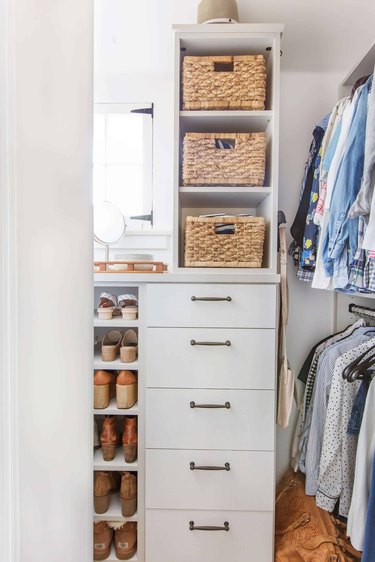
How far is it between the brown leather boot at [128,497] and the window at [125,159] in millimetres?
1126

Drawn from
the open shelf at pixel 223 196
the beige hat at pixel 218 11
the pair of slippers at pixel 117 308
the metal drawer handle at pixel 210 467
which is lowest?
the metal drawer handle at pixel 210 467

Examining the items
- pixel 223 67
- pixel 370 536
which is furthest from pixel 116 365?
pixel 223 67

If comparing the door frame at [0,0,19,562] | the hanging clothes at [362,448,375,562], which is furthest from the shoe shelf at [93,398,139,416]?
the door frame at [0,0,19,562]

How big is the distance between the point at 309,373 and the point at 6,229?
4.89 ft

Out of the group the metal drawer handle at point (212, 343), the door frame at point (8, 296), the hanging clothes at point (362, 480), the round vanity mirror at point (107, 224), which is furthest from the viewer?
the round vanity mirror at point (107, 224)

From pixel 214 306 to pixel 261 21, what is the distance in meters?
1.20

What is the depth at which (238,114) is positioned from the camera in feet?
4.22

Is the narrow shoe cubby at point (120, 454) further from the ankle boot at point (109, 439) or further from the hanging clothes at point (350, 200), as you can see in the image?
the hanging clothes at point (350, 200)

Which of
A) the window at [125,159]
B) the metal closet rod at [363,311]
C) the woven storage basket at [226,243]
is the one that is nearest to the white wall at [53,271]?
the woven storage basket at [226,243]

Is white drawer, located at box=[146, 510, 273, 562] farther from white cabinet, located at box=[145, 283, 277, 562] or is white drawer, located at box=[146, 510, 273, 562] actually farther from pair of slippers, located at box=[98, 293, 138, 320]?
pair of slippers, located at box=[98, 293, 138, 320]

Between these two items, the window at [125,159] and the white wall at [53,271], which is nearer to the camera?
the white wall at [53,271]

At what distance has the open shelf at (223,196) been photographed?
1.30 meters

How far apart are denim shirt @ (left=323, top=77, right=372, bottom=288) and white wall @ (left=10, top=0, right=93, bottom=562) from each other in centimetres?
80

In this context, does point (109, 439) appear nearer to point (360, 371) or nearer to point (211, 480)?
point (211, 480)
